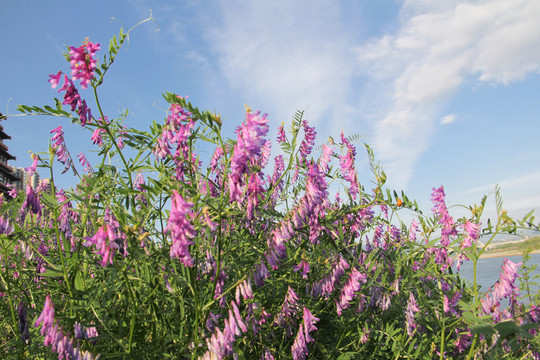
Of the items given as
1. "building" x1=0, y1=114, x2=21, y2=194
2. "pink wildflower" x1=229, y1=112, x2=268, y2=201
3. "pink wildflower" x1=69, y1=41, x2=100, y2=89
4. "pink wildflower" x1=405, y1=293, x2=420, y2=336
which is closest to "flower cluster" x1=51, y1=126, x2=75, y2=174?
"pink wildflower" x1=69, y1=41, x2=100, y2=89

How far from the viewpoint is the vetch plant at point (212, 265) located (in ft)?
5.53

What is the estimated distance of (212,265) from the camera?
2.38 metres

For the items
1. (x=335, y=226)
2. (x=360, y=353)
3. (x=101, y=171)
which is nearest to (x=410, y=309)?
(x=360, y=353)

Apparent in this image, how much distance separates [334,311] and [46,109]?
7.63 ft

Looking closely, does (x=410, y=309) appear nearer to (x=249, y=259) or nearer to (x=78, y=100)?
(x=249, y=259)

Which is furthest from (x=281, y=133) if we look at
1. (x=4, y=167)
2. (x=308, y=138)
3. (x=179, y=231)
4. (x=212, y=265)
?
(x=4, y=167)

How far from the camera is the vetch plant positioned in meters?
1.69

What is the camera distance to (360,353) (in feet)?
8.79

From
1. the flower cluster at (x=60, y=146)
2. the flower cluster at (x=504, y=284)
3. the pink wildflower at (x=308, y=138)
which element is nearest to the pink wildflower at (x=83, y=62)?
the flower cluster at (x=60, y=146)

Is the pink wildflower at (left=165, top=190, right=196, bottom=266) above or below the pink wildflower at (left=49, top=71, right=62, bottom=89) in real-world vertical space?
below

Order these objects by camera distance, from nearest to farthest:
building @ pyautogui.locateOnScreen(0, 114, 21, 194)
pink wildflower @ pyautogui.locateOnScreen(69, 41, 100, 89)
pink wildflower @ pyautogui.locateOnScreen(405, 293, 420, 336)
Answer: pink wildflower @ pyautogui.locateOnScreen(69, 41, 100, 89)
pink wildflower @ pyautogui.locateOnScreen(405, 293, 420, 336)
building @ pyautogui.locateOnScreen(0, 114, 21, 194)

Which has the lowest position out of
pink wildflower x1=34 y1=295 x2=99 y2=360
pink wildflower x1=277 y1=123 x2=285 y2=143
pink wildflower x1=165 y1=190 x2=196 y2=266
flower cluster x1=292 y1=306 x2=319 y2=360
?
pink wildflower x1=34 y1=295 x2=99 y2=360

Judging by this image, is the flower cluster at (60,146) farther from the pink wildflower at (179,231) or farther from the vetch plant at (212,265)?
the pink wildflower at (179,231)

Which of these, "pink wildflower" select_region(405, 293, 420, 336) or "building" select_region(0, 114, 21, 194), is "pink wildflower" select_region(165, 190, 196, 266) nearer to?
"pink wildflower" select_region(405, 293, 420, 336)
